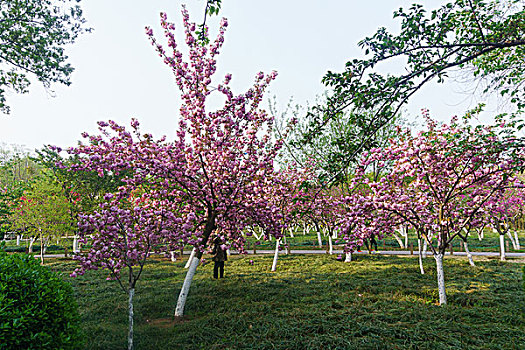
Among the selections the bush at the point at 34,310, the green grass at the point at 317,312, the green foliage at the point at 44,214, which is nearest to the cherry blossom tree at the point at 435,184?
the green grass at the point at 317,312

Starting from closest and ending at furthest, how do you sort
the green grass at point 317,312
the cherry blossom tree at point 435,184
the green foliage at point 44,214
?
the green grass at point 317,312 → the cherry blossom tree at point 435,184 → the green foliage at point 44,214

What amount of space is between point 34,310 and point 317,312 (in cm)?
602

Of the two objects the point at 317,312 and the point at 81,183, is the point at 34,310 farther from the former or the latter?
the point at 81,183

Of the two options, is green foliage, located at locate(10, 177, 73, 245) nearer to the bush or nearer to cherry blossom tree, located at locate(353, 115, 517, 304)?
the bush

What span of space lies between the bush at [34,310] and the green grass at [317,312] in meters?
2.14

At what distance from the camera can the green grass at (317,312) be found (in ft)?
19.3

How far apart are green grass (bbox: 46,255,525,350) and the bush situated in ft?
7.03

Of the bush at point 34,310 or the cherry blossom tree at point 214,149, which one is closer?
the bush at point 34,310

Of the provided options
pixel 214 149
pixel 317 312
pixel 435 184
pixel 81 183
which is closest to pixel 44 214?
pixel 81 183

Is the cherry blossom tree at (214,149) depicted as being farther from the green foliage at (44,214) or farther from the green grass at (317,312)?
the green foliage at (44,214)

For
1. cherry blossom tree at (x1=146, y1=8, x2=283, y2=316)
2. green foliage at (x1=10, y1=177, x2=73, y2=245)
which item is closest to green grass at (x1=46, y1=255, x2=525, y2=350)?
cherry blossom tree at (x1=146, y1=8, x2=283, y2=316)

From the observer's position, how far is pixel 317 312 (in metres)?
7.45

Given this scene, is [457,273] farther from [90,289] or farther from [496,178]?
[90,289]

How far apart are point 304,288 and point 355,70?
26.8 ft
